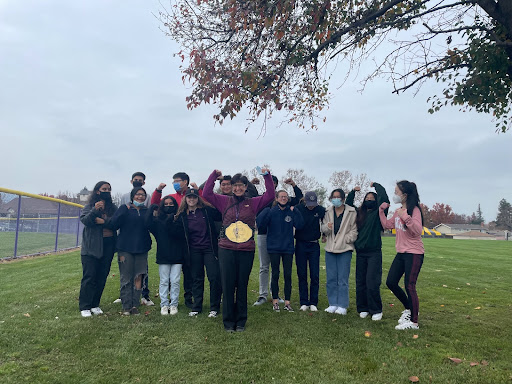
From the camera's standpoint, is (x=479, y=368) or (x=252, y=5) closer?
(x=479, y=368)

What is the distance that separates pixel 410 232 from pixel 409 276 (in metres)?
0.61

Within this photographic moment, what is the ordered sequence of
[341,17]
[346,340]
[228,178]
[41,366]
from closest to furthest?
[41,366] → [346,340] → [228,178] → [341,17]

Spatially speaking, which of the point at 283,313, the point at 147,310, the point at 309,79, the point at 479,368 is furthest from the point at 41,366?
the point at 309,79

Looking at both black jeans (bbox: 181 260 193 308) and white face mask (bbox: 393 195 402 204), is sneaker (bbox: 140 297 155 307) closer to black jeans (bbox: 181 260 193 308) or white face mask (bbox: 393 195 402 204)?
black jeans (bbox: 181 260 193 308)

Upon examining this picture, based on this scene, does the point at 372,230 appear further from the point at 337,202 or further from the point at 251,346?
the point at 251,346

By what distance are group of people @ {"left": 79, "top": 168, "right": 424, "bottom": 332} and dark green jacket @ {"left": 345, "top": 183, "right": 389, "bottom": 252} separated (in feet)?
0.05

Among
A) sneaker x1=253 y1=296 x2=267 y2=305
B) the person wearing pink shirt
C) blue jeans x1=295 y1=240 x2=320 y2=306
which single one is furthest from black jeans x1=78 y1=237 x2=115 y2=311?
the person wearing pink shirt

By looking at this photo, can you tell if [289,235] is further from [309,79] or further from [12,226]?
[12,226]

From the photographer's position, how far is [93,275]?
5840 mm

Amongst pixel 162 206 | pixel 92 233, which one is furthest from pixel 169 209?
pixel 92 233

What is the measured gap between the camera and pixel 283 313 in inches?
235

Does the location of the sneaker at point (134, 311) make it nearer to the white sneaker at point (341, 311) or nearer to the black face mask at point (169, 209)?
the black face mask at point (169, 209)

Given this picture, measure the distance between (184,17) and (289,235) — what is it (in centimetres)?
394

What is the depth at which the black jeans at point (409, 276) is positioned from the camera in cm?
533
